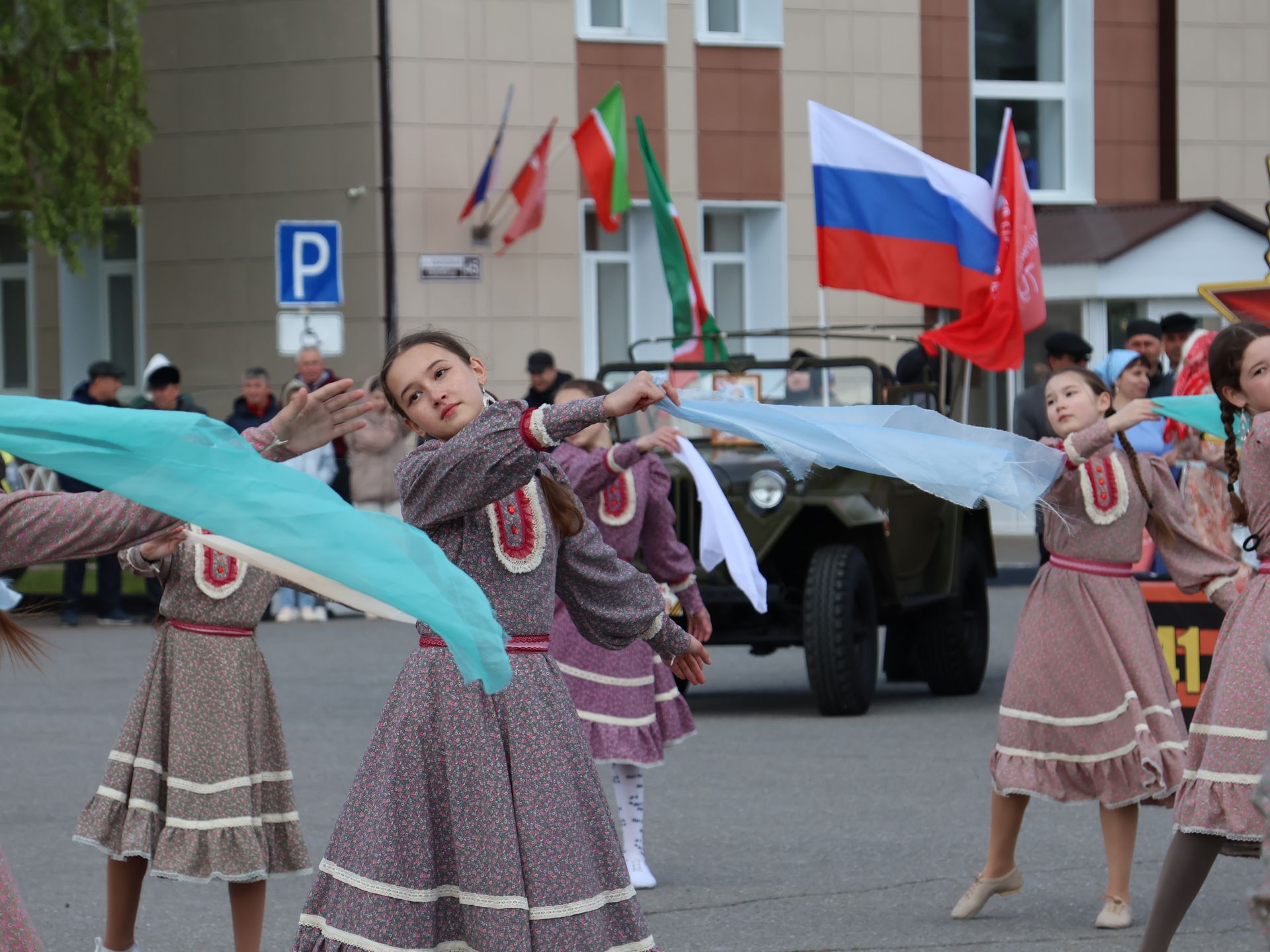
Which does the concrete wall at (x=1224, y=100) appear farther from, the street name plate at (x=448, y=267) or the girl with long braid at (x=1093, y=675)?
the girl with long braid at (x=1093, y=675)

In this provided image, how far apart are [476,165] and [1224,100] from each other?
9.14m

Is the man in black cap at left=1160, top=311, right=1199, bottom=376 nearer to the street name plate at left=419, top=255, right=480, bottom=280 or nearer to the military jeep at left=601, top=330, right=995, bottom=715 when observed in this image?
the military jeep at left=601, top=330, right=995, bottom=715

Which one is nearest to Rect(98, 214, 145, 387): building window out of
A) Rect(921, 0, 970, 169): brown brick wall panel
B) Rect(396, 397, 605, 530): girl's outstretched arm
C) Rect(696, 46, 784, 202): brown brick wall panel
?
Rect(696, 46, 784, 202): brown brick wall panel

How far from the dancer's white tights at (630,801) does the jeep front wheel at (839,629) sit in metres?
3.44

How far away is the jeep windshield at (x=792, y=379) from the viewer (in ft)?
35.2

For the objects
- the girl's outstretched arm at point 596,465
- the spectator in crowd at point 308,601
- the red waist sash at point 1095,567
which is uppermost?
the girl's outstretched arm at point 596,465

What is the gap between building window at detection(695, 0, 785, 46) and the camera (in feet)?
70.4

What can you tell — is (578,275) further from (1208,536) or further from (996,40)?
(1208,536)

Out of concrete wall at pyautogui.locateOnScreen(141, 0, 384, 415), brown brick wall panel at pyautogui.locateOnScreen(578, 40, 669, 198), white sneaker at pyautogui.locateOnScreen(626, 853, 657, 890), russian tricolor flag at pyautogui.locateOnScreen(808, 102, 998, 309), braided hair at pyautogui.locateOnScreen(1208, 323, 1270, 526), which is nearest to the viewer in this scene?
braided hair at pyautogui.locateOnScreen(1208, 323, 1270, 526)

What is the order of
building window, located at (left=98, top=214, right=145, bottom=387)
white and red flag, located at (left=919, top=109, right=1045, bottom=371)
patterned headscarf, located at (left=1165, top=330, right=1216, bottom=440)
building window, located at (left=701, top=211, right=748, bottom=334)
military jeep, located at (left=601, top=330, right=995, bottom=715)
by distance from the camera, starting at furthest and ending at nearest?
building window, located at (left=701, top=211, right=748, bottom=334) < building window, located at (left=98, top=214, right=145, bottom=387) < military jeep, located at (left=601, top=330, right=995, bottom=715) < white and red flag, located at (left=919, top=109, right=1045, bottom=371) < patterned headscarf, located at (left=1165, top=330, right=1216, bottom=440)

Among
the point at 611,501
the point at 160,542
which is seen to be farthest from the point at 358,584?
the point at 611,501

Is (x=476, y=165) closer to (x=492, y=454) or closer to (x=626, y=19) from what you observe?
(x=626, y=19)

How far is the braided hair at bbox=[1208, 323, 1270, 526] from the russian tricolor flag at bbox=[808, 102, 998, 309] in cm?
552

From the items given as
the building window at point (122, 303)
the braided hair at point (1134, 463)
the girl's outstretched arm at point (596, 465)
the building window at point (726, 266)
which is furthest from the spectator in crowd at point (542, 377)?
the braided hair at point (1134, 463)
